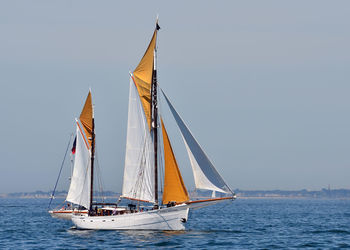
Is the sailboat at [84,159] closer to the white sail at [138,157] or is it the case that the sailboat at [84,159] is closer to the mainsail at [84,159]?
the mainsail at [84,159]

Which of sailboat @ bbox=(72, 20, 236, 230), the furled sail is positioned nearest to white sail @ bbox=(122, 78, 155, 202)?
sailboat @ bbox=(72, 20, 236, 230)

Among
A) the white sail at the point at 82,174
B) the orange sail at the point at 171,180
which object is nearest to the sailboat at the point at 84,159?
the white sail at the point at 82,174

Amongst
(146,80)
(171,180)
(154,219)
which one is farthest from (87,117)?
(154,219)

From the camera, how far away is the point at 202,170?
187 feet

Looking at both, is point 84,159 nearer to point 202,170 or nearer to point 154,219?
point 154,219

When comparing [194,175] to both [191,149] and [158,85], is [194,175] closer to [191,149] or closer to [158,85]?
[191,149]

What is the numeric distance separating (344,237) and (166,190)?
57.8 feet

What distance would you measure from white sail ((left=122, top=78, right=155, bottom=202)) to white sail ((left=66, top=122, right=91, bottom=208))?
28.4 feet

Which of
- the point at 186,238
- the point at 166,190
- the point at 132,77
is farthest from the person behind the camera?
the point at 132,77

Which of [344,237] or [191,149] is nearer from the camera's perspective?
[191,149]

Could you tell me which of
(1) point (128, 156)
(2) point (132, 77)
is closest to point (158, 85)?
(2) point (132, 77)

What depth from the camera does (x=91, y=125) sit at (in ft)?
236

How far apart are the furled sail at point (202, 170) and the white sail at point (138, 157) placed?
6952mm

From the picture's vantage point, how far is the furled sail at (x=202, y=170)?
56594 mm
